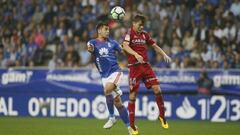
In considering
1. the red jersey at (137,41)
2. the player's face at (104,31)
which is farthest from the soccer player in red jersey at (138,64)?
the player's face at (104,31)

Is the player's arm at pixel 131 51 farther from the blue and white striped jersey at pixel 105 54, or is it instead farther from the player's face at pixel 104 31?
the player's face at pixel 104 31

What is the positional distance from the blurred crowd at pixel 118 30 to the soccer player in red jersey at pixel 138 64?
6.93 m

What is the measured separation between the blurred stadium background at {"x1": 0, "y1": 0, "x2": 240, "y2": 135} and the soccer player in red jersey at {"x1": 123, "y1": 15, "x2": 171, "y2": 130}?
9.51 feet

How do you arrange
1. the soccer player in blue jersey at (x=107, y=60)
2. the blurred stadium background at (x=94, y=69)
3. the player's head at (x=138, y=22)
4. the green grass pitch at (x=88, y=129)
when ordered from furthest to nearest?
the blurred stadium background at (x=94, y=69), the green grass pitch at (x=88, y=129), the player's head at (x=138, y=22), the soccer player in blue jersey at (x=107, y=60)

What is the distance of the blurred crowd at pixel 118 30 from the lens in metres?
21.6

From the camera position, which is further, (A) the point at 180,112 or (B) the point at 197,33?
(B) the point at 197,33

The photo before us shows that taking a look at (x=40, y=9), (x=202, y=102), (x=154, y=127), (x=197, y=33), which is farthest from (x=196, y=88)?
(x=40, y=9)

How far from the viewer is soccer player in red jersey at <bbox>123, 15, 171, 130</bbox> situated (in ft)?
45.5

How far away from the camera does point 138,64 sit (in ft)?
46.7

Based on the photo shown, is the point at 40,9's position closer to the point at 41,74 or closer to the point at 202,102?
the point at 41,74

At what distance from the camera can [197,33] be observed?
22359 millimetres

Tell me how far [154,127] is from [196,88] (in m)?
4.10

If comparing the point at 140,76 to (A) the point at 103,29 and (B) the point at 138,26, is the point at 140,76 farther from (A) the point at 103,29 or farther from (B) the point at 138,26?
(A) the point at 103,29

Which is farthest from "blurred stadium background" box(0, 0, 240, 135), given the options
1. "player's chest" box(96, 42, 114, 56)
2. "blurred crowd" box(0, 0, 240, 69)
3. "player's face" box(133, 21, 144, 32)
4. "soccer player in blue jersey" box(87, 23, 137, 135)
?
"player's face" box(133, 21, 144, 32)
